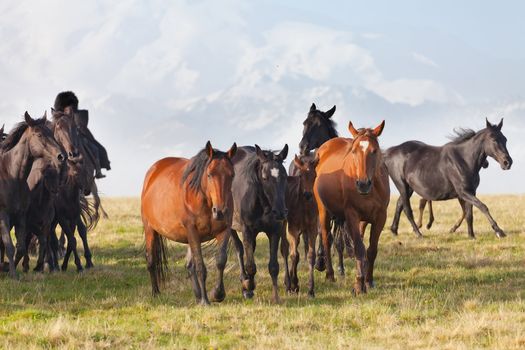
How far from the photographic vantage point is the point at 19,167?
13.1m

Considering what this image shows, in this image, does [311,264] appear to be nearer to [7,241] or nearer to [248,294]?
[248,294]

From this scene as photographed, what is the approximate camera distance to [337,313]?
377 inches

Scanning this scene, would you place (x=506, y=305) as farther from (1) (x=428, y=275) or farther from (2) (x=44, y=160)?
(2) (x=44, y=160)

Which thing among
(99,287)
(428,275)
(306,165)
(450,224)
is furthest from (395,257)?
(450,224)

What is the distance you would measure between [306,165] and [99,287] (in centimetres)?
373

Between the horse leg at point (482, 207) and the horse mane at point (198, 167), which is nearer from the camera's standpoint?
the horse mane at point (198, 167)

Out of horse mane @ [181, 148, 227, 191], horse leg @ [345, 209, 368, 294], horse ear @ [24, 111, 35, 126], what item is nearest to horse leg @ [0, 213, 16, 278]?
horse ear @ [24, 111, 35, 126]

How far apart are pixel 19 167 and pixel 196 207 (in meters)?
4.56

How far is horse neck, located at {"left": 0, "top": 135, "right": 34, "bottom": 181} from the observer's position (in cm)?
1305

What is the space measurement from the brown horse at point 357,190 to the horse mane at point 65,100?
623 cm

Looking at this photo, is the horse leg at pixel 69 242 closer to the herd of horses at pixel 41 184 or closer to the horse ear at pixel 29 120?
the herd of horses at pixel 41 184

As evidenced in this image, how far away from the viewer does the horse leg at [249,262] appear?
10.4 metres

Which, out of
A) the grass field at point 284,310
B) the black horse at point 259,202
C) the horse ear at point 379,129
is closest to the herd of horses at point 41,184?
the grass field at point 284,310

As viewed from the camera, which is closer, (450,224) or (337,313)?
(337,313)
